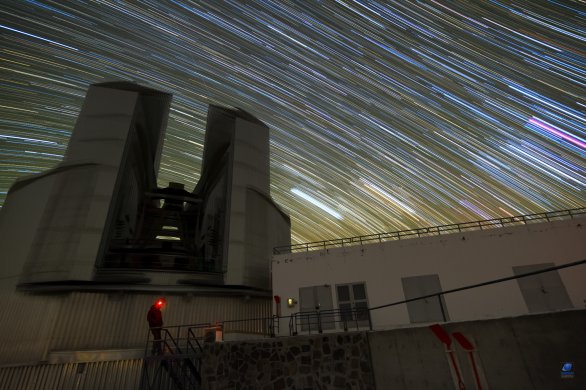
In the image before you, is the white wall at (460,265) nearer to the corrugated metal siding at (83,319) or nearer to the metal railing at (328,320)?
the metal railing at (328,320)

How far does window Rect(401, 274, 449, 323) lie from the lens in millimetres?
11531

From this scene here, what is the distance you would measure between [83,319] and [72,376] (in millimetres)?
2291

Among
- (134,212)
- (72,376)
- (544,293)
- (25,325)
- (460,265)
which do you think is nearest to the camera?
(544,293)

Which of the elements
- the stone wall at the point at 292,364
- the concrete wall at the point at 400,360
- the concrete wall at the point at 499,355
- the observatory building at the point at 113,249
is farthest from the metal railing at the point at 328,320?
the observatory building at the point at 113,249

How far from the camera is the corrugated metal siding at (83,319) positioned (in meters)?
12.7

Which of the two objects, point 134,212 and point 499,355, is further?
point 134,212

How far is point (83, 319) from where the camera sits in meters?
13.8

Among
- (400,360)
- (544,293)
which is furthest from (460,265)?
(400,360)

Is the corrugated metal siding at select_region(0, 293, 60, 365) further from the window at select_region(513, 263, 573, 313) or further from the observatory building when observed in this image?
the window at select_region(513, 263, 573, 313)

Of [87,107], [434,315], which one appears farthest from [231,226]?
[87,107]

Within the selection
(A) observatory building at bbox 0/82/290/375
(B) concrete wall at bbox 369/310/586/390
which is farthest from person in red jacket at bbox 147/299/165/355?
(B) concrete wall at bbox 369/310/586/390

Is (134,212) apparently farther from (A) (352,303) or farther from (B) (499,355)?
(B) (499,355)

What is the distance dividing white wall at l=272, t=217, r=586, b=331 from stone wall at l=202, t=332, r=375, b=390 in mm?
3173

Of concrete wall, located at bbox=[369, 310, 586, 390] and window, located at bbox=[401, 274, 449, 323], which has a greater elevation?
window, located at bbox=[401, 274, 449, 323]
